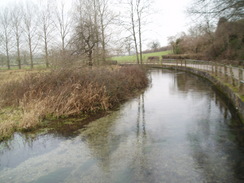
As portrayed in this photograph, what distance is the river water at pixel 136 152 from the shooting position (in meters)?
4.63

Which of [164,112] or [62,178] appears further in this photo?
[164,112]

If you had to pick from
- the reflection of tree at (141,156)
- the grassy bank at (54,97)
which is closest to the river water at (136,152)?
the reflection of tree at (141,156)

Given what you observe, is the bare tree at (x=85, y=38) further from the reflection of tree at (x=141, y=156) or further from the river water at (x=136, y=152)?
the reflection of tree at (x=141, y=156)

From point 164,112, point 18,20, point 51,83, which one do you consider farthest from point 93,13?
point 18,20

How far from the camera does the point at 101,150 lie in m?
5.94

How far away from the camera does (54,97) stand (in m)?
9.09

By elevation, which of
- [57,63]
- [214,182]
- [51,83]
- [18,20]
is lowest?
[214,182]

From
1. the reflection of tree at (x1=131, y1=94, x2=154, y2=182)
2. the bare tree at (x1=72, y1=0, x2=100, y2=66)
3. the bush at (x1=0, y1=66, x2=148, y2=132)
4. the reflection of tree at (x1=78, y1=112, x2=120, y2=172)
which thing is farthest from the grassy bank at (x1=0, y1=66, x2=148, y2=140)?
the bare tree at (x1=72, y1=0, x2=100, y2=66)

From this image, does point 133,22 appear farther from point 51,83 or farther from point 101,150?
point 101,150

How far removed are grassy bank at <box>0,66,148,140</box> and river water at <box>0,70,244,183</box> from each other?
89cm

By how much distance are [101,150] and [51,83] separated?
17.9 ft

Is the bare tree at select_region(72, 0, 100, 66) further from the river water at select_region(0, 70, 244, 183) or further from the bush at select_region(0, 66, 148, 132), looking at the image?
the river water at select_region(0, 70, 244, 183)

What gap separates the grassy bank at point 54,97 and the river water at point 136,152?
89cm

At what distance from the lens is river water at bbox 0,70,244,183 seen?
4.63 metres
